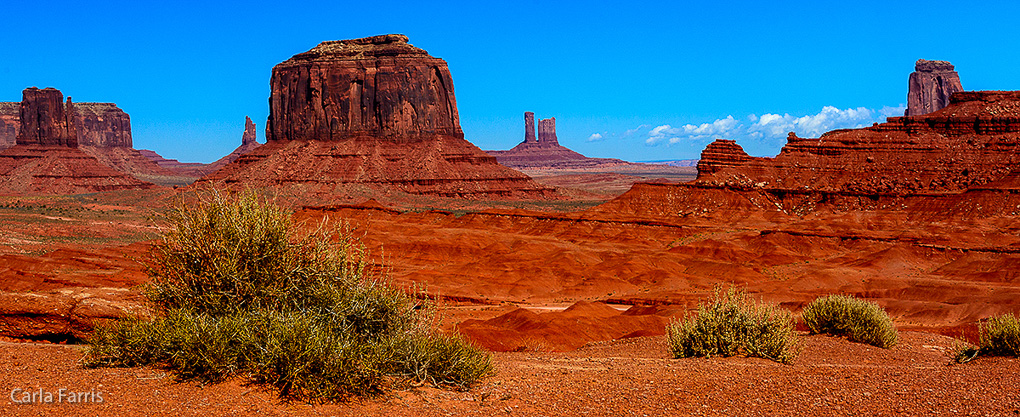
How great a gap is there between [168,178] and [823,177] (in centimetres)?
Answer: 16755

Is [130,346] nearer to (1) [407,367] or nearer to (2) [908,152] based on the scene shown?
(1) [407,367]

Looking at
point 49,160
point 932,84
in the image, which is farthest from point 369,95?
point 932,84

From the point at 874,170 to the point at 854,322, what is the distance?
55505mm

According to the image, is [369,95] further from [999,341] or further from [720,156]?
[999,341]

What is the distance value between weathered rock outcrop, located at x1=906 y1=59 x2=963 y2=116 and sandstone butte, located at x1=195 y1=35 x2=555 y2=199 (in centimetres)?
7431

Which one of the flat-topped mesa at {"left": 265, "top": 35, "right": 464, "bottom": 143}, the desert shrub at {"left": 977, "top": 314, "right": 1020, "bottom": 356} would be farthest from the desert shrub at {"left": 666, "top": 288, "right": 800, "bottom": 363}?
the flat-topped mesa at {"left": 265, "top": 35, "right": 464, "bottom": 143}

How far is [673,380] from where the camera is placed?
1127cm

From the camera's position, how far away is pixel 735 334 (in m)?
14.2

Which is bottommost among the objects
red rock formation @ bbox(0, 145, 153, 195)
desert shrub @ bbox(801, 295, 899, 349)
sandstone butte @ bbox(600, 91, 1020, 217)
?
desert shrub @ bbox(801, 295, 899, 349)

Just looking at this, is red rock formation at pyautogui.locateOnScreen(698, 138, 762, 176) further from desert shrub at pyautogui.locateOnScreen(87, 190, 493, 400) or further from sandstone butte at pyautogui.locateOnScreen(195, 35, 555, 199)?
desert shrub at pyautogui.locateOnScreen(87, 190, 493, 400)

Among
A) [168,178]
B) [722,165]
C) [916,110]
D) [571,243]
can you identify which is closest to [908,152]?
[722,165]

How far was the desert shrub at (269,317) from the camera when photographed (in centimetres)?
937

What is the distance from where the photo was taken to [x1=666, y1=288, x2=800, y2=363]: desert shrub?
1387 cm

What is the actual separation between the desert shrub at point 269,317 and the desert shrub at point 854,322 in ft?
32.5
